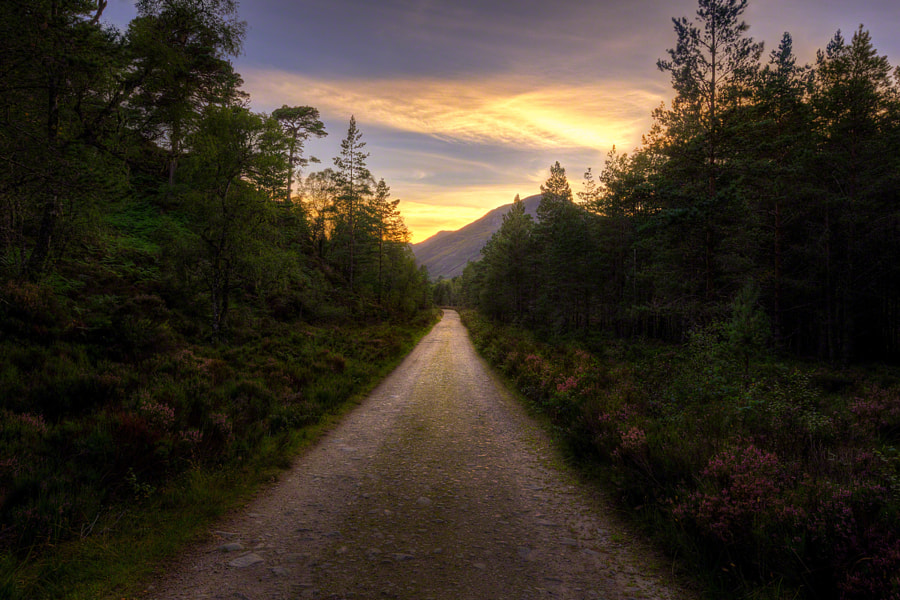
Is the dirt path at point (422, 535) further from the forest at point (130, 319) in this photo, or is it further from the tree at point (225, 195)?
the tree at point (225, 195)

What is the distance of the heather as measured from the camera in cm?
321

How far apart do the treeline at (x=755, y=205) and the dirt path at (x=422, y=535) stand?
19.5 ft

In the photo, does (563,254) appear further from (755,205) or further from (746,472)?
(746,472)

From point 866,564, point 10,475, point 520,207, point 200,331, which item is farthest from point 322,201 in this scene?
point 866,564

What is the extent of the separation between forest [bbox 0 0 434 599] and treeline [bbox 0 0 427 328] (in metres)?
0.07

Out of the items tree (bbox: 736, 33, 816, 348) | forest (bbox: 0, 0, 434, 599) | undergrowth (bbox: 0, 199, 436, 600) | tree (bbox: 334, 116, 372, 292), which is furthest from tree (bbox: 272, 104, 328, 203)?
tree (bbox: 736, 33, 816, 348)

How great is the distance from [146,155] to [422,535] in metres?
39.0

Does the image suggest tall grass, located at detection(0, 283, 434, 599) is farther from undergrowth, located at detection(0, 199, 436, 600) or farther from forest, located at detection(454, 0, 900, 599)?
forest, located at detection(454, 0, 900, 599)

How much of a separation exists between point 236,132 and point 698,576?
66.0 feet

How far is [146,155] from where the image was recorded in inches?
1196

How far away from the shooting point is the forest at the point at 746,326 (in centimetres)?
364

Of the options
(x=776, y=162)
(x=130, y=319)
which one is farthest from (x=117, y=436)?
(x=776, y=162)

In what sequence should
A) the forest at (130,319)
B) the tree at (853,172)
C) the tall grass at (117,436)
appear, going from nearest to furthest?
1. the tall grass at (117,436)
2. the forest at (130,319)
3. the tree at (853,172)

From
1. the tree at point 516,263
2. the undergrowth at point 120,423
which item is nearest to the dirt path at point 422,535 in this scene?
the undergrowth at point 120,423
